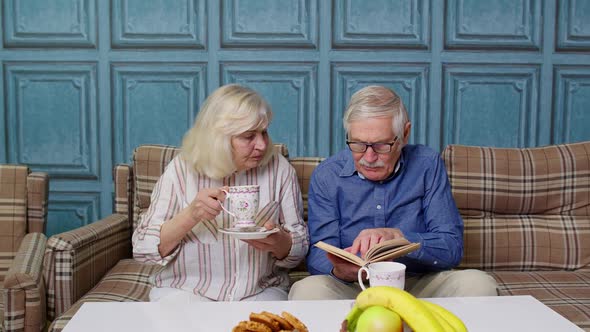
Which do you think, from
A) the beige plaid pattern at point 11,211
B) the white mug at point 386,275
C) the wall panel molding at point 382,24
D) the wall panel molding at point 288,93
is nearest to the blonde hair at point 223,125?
the white mug at point 386,275

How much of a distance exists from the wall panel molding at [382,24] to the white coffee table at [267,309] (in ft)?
5.91

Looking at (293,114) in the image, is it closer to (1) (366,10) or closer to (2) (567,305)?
(1) (366,10)

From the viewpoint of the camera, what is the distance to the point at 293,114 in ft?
10.1


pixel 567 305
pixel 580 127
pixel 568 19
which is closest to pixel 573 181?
pixel 567 305

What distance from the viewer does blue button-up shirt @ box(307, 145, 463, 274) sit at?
1958 mm

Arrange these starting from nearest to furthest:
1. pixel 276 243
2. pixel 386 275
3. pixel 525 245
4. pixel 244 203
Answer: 1. pixel 386 275
2. pixel 244 203
3. pixel 276 243
4. pixel 525 245

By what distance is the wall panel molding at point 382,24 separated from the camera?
120 inches

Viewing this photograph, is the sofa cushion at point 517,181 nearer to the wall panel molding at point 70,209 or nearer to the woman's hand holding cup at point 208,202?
the woman's hand holding cup at point 208,202

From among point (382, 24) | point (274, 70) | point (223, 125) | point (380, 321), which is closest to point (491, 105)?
point (382, 24)

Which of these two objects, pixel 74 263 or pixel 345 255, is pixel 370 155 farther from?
pixel 74 263

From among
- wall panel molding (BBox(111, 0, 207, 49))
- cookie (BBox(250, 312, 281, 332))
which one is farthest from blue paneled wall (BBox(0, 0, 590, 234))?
cookie (BBox(250, 312, 281, 332))

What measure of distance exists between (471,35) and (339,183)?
1.45m

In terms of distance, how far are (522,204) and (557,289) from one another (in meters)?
0.37

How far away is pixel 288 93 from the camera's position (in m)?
3.08
